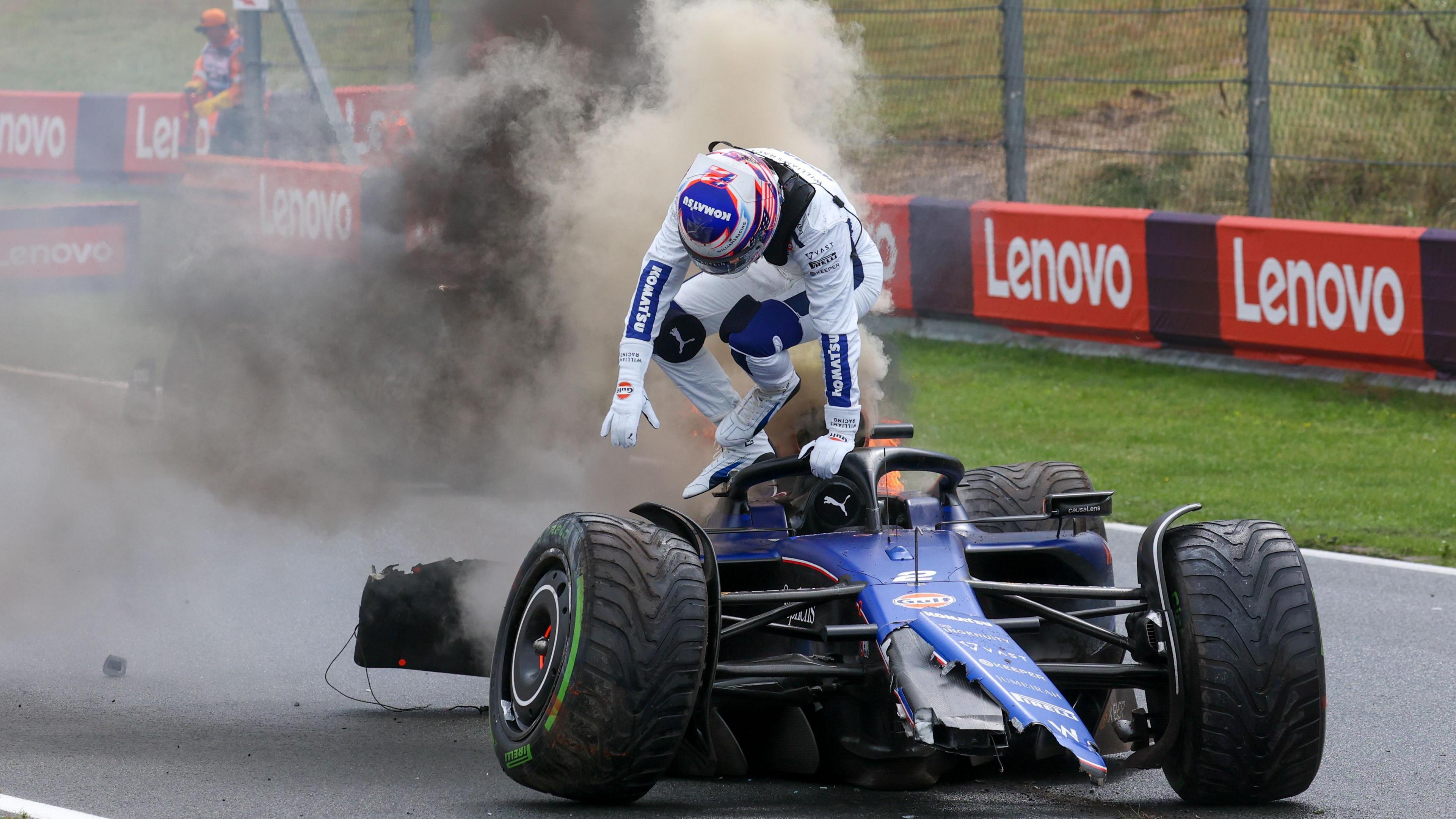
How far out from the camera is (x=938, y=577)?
6.00 metres

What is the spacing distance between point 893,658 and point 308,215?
8.40m

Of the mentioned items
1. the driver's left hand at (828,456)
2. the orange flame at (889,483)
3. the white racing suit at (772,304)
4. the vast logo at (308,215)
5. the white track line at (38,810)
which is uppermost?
the vast logo at (308,215)

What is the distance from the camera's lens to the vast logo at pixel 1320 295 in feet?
43.8

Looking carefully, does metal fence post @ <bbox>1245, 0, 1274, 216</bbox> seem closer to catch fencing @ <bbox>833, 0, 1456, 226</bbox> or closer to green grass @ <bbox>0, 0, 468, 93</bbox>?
catch fencing @ <bbox>833, 0, 1456, 226</bbox>

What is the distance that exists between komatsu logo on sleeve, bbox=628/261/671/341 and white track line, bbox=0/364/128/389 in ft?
19.0

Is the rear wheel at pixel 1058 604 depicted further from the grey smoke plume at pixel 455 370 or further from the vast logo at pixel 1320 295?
the vast logo at pixel 1320 295

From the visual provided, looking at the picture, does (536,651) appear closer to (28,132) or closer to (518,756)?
(518,756)

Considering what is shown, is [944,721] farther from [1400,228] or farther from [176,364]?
[1400,228]

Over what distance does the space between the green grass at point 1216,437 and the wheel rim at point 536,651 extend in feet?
19.6

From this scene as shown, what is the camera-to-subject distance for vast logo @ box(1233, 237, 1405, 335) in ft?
43.8

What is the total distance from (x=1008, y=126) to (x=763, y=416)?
9151 mm

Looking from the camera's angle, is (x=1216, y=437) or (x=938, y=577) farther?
(x=1216, y=437)

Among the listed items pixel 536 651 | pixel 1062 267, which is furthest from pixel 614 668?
pixel 1062 267

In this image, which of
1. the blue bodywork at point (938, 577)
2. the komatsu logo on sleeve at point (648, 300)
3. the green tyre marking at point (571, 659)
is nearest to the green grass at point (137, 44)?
the komatsu logo on sleeve at point (648, 300)
